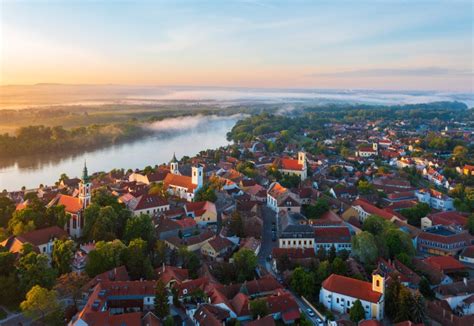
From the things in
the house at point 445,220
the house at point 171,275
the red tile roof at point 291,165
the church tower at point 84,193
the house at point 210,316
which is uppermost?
the church tower at point 84,193

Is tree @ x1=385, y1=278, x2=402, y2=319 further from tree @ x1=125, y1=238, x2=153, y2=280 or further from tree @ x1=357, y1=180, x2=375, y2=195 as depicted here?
tree @ x1=357, y1=180, x2=375, y2=195

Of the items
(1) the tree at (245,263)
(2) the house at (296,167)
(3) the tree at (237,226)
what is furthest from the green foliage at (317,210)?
(2) the house at (296,167)

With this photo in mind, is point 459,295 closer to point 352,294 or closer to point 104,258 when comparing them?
point 352,294

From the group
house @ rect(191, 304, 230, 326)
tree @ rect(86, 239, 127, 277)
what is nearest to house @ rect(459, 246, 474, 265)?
house @ rect(191, 304, 230, 326)

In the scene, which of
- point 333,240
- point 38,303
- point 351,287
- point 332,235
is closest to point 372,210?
point 332,235

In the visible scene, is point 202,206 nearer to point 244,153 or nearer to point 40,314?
point 40,314

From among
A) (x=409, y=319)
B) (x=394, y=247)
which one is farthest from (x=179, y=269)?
(x=394, y=247)

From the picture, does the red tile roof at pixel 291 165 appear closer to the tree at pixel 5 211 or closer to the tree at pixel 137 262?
the tree at pixel 137 262
